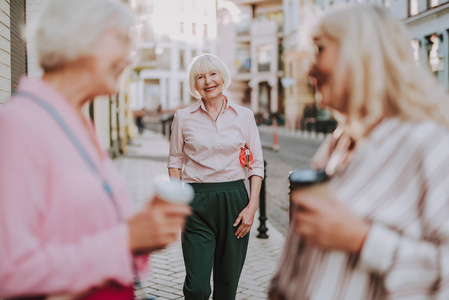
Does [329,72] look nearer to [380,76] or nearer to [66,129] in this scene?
[380,76]

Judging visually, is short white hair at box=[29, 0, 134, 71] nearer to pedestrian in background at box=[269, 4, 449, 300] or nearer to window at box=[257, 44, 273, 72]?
pedestrian in background at box=[269, 4, 449, 300]

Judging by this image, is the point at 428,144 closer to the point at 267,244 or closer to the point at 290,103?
the point at 267,244

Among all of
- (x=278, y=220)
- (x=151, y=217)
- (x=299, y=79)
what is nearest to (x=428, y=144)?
(x=151, y=217)

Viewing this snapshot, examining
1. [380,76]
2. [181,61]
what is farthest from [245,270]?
[181,61]

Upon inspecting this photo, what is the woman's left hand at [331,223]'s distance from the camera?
141 cm

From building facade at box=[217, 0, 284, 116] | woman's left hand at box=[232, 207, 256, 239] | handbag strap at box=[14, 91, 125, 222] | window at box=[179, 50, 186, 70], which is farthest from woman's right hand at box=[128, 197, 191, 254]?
window at box=[179, 50, 186, 70]

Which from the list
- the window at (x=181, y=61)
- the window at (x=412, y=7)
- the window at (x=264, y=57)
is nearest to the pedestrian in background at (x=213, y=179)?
the window at (x=412, y=7)

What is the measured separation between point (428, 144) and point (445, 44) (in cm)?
2322

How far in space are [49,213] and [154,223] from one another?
0.27m

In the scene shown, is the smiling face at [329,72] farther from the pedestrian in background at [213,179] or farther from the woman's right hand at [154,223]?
the pedestrian in background at [213,179]

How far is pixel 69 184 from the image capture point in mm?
1324

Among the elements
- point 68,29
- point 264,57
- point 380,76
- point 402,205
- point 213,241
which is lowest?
point 213,241

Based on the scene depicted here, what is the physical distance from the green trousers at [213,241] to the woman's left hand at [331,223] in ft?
6.57

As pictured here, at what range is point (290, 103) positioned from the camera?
42.5 m
